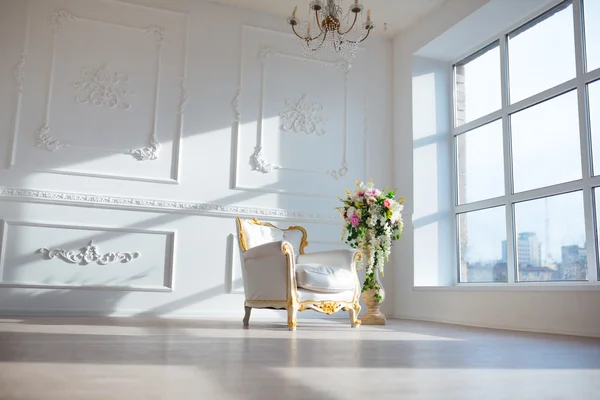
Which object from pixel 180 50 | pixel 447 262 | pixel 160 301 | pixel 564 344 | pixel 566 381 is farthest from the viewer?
pixel 447 262

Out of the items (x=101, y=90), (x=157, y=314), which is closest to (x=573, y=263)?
(x=157, y=314)

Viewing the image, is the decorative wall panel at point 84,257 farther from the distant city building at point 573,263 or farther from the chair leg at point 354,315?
the distant city building at point 573,263

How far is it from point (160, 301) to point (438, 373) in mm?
3501

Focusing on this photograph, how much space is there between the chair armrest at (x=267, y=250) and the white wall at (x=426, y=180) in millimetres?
1894

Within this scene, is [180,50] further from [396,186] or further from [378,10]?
[396,186]

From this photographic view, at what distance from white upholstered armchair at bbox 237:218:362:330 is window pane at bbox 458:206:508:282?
1516mm

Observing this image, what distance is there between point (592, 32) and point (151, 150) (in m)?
3.81

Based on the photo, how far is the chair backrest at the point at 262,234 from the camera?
13.9 ft

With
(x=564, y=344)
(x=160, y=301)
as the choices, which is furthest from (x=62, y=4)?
(x=564, y=344)

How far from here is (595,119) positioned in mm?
4148

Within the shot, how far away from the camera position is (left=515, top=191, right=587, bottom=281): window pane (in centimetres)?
418

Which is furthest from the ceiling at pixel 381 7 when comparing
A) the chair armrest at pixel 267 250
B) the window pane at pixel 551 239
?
the chair armrest at pixel 267 250

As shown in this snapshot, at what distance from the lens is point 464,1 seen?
516 cm

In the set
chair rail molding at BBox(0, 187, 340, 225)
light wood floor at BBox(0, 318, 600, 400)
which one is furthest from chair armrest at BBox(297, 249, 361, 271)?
light wood floor at BBox(0, 318, 600, 400)
